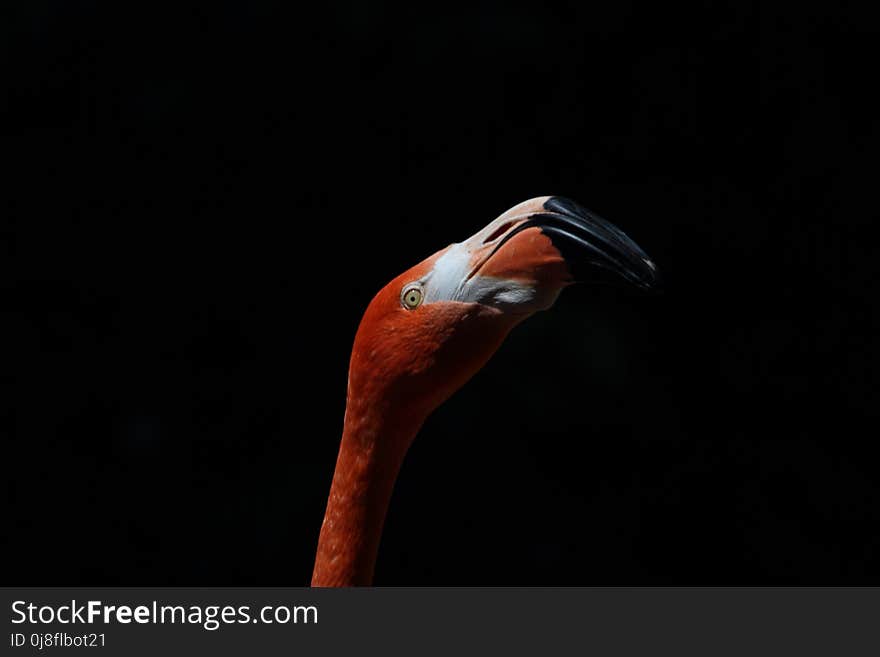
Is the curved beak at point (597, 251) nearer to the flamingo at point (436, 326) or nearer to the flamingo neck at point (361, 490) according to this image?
the flamingo at point (436, 326)

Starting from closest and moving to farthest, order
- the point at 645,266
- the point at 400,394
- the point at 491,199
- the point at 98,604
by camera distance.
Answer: the point at 645,266
the point at 400,394
the point at 98,604
the point at 491,199

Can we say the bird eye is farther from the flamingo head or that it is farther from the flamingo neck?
the flamingo neck

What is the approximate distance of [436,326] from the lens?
1.83 meters

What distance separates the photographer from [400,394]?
188cm

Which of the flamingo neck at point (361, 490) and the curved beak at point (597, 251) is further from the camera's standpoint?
the flamingo neck at point (361, 490)

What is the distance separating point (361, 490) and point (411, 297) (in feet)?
1.00

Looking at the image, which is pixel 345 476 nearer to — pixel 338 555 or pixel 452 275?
pixel 338 555

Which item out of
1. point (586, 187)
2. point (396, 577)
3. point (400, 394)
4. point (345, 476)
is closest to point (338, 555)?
point (345, 476)

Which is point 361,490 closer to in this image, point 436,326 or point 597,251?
point 436,326

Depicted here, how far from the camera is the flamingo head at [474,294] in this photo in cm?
175

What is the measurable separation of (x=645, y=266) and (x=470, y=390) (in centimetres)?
228

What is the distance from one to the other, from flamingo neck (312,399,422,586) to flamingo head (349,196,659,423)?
35 millimetres

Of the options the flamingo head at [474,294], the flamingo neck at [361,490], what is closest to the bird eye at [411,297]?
the flamingo head at [474,294]

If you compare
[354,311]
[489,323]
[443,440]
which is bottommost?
[443,440]
